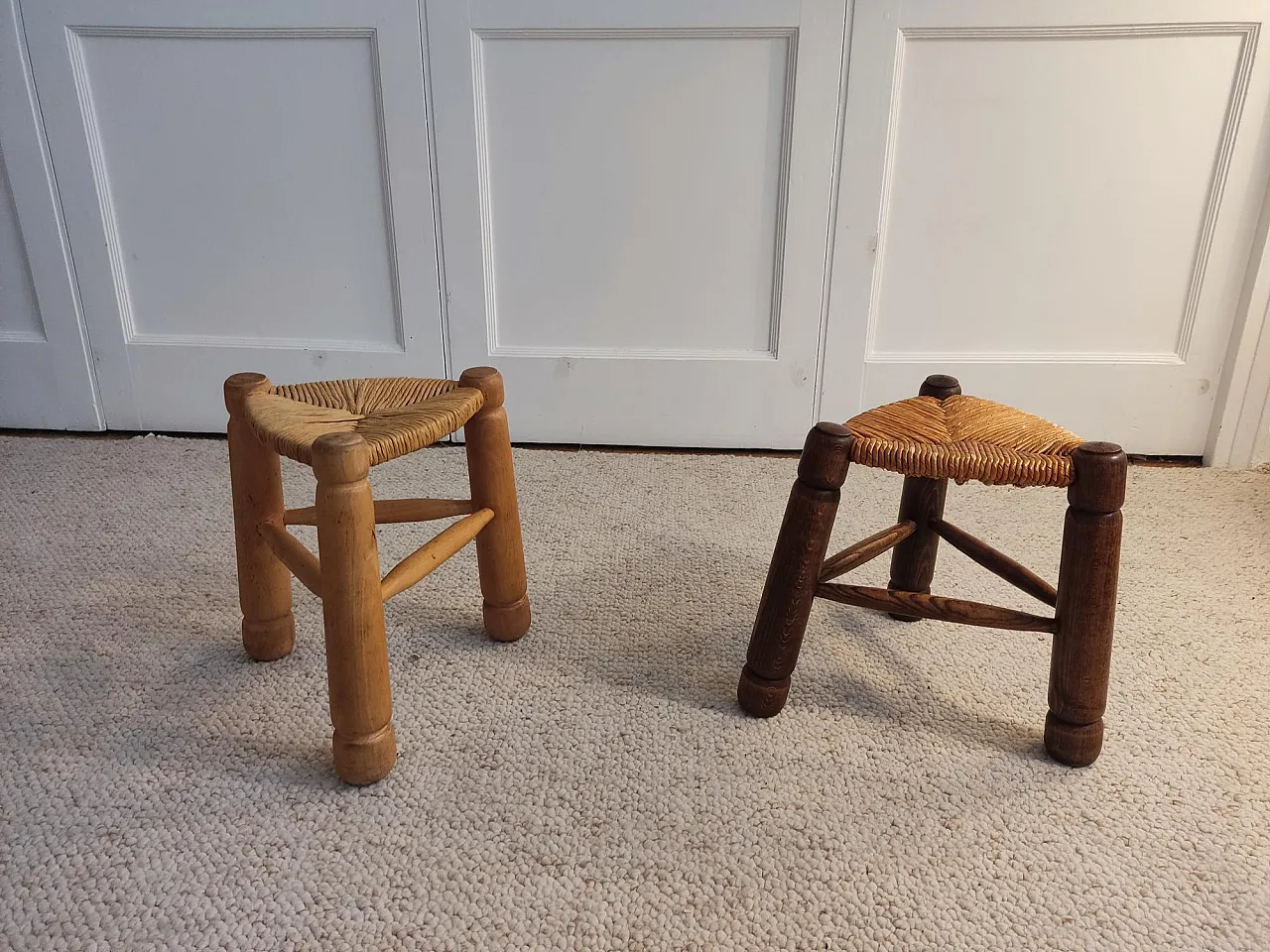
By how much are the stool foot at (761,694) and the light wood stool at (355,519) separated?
26 cm

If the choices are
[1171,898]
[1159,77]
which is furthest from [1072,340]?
[1171,898]

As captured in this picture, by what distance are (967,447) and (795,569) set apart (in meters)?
0.18

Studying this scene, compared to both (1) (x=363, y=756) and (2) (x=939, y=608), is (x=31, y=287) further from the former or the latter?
(2) (x=939, y=608)

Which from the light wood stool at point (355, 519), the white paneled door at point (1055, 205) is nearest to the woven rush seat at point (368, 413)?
the light wood stool at point (355, 519)

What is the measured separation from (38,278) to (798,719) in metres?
1.42

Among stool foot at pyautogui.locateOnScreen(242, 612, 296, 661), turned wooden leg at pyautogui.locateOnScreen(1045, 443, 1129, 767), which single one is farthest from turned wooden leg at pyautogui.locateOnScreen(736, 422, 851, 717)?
stool foot at pyautogui.locateOnScreen(242, 612, 296, 661)

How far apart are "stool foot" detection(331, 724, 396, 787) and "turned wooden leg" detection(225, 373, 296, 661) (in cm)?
20

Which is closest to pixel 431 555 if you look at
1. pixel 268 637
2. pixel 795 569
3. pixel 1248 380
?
pixel 268 637

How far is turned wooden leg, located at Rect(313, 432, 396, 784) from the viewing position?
68cm

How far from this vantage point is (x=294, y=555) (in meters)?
0.78

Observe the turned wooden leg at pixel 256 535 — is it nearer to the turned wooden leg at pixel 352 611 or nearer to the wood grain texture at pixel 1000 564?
the turned wooden leg at pixel 352 611

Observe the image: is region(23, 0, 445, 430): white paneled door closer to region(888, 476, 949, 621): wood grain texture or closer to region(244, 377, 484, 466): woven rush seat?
region(244, 377, 484, 466): woven rush seat

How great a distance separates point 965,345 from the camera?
1438 mm

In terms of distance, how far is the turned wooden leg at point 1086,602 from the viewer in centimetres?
70
